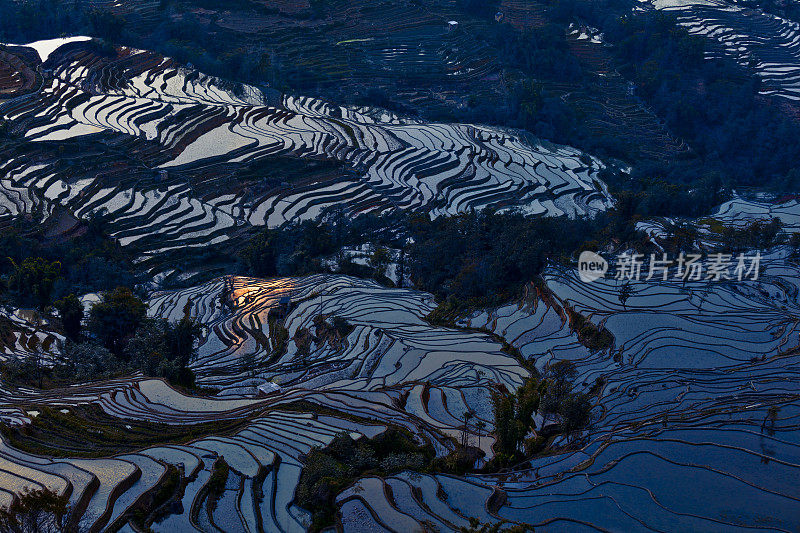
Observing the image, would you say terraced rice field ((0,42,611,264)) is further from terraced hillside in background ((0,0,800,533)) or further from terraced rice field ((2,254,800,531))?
terraced rice field ((2,254,800,531))

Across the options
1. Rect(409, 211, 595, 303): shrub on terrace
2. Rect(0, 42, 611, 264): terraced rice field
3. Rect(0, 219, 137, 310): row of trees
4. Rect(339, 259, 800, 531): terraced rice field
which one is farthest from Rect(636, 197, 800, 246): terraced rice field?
Rect(0, 219, 137, 310): row of trees

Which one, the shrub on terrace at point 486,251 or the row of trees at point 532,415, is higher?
the row of trees at point 532,415

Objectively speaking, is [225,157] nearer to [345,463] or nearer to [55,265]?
[55,265]

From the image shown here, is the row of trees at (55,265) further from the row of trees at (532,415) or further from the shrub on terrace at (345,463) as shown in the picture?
the row of trees at (532,415)

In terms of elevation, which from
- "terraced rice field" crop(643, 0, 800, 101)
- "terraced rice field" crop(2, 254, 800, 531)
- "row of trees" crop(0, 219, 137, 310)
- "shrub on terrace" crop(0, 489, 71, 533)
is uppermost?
"terraced rice field" crop(643, 0, 800, 101)

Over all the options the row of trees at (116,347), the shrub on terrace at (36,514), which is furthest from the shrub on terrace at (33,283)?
the shrub on terrace at (36,514)

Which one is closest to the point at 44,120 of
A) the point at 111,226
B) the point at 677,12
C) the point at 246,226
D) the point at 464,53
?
the point at 111,226
